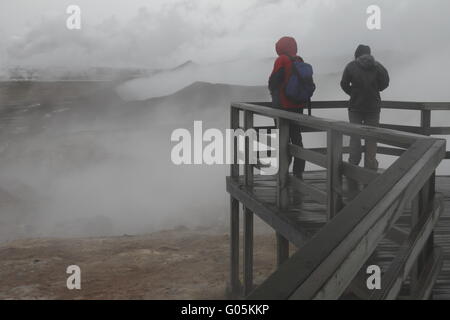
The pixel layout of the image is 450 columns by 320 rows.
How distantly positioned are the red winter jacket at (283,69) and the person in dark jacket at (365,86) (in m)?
0.64

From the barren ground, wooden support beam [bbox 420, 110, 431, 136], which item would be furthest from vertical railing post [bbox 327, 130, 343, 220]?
the barren ground

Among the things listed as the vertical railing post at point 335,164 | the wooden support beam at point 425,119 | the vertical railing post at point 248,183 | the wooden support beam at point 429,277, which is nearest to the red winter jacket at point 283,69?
the vertical railing post at point 248,183

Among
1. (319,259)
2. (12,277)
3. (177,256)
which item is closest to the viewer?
(319,259)

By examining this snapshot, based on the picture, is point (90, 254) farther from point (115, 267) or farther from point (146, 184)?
point (146, 184)

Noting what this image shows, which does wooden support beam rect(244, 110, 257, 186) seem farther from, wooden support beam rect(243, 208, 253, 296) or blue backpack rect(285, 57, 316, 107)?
wooden support beam rect(243, 208, 253, 296)

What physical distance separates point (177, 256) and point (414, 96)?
8367cm

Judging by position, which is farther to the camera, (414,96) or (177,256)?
(414,96)

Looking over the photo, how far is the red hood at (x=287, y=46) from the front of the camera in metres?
6.67

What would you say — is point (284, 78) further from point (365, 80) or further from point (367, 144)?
point (367, 144)

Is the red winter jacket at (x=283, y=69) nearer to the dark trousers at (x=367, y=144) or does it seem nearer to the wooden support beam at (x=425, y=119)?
the dark trousers at (x=367, y=144)

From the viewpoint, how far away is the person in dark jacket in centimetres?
685
